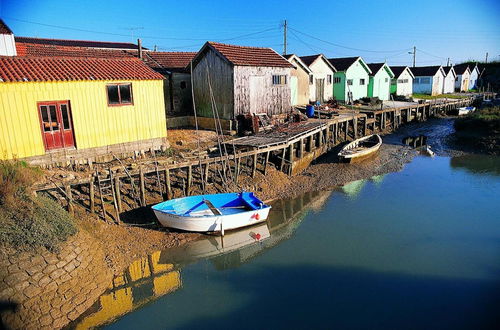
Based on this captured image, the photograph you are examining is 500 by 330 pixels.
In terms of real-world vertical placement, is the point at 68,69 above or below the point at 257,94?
above

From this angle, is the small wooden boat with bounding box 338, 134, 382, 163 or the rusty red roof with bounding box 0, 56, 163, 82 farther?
the small wooden boat with bounding box 338, 134, 382, 163

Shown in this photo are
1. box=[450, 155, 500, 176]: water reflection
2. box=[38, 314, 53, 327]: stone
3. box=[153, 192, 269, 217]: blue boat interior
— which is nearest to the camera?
box=[38, 314, 53, 327]: stone

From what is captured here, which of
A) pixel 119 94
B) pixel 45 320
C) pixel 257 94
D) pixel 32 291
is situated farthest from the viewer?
pixel 257 94

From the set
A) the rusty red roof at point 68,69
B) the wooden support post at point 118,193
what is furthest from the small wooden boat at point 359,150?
the wooden support post at point 118,193

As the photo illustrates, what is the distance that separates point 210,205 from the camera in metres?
13.8

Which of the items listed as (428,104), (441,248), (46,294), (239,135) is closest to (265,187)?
(239,135)

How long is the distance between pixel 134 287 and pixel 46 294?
2.46 meters

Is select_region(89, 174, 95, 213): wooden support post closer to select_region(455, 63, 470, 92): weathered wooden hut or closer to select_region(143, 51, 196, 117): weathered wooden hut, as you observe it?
select_region(143, 51, 196, 117): weathered wooden hut

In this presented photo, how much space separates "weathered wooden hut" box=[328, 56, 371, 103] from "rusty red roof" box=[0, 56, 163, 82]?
24.8 m

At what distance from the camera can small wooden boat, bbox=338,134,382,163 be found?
71.4ft

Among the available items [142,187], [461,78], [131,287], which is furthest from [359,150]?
[461,78]

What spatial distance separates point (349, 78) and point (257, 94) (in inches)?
718

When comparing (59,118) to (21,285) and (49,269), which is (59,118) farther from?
(21,285)

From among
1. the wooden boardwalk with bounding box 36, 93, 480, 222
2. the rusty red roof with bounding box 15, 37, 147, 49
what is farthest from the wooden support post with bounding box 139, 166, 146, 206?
the rusty red roof with bounding box 15, 37, 147, 49
